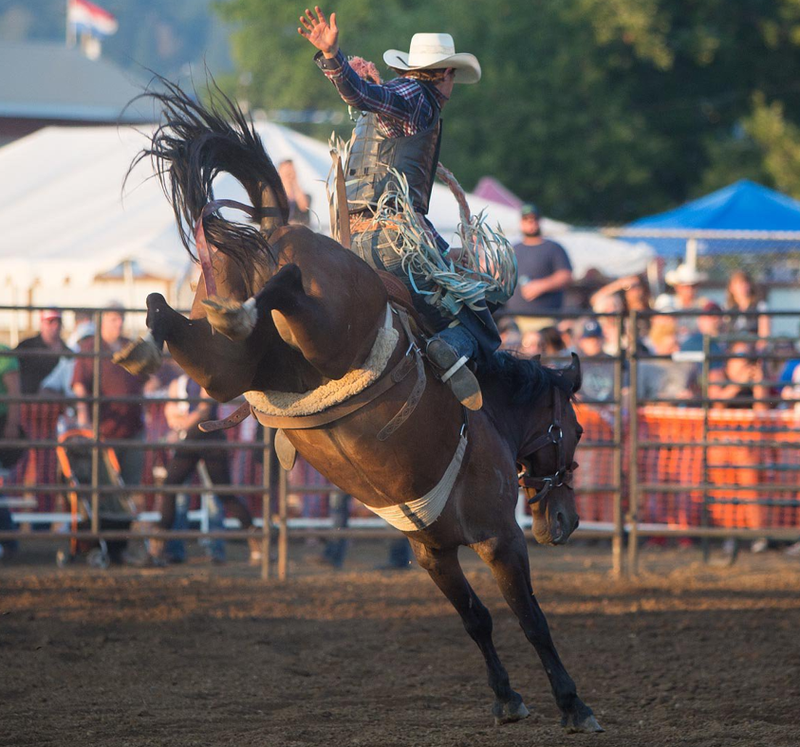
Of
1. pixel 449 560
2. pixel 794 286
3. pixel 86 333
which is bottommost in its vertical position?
pixel 449 560

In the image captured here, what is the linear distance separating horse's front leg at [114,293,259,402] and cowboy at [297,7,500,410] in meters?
0.87

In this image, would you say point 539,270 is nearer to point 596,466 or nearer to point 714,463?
point 596,466

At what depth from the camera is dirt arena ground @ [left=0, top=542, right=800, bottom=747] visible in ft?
16.9

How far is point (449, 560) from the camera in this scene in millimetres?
5211

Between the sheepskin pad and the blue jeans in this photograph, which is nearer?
the sheepskin pad

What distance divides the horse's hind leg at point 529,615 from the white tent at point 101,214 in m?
6.54

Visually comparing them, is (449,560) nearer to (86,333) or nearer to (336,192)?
(336,192)

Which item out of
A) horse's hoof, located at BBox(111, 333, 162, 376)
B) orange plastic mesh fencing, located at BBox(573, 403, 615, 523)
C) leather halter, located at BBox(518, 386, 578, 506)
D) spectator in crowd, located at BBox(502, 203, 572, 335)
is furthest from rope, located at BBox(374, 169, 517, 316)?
spectator in crowd, located at BBox(502, 203, 572, 335)

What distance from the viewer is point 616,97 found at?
26.0 m

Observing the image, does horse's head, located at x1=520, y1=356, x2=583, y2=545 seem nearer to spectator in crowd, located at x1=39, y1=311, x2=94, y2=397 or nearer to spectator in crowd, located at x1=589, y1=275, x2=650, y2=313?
spectator in crowd, located at x1=39, y1=311, x2=94, y2=397

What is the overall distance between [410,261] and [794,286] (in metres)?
11.0

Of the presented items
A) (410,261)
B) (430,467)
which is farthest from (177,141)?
(430,467)

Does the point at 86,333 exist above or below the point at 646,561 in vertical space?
above

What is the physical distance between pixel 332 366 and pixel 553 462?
5.26ft
